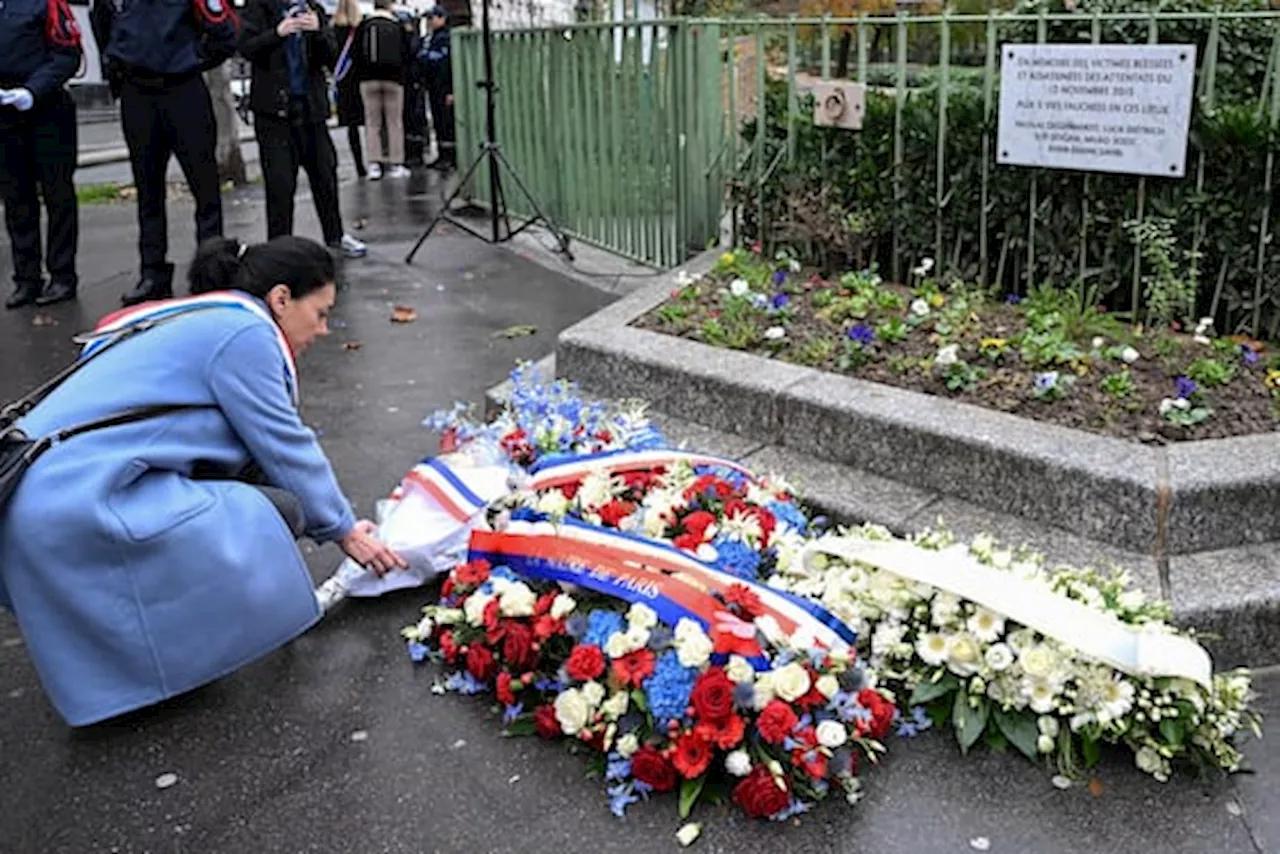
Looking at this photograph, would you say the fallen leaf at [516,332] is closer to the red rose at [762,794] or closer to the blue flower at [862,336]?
the blue flower at [862,336]

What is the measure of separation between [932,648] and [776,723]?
A: 1.74ft

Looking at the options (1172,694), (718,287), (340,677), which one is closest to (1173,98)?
(718,287)

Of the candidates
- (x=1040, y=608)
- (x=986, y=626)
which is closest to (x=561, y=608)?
(x=986, y=626)

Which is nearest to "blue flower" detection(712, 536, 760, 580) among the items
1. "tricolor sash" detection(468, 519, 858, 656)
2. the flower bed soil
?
"tricolor sash" detection(468, 519, 858, 656)

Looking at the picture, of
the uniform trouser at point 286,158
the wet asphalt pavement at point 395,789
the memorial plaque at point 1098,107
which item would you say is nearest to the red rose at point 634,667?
the wet asphalt pavement at point 395,789

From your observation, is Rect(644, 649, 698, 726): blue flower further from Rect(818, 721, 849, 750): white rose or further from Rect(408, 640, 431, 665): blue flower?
Rect(408, 640, 431, 665): blue flower

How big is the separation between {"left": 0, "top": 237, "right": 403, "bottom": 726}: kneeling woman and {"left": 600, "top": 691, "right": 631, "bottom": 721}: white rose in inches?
32.6

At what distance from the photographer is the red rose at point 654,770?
2.84 m

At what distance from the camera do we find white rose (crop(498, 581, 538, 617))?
3.24 metres

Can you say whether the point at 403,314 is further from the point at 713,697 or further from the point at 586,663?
the point at 713,697

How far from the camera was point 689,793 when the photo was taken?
9.16ft

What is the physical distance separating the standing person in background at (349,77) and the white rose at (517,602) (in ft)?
29.0

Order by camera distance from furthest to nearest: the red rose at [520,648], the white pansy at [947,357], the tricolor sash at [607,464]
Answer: the white pansy at [947,357] → the tricolor sash at [607,464] → the red rose at [520,648]

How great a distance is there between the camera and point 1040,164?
198 inches
